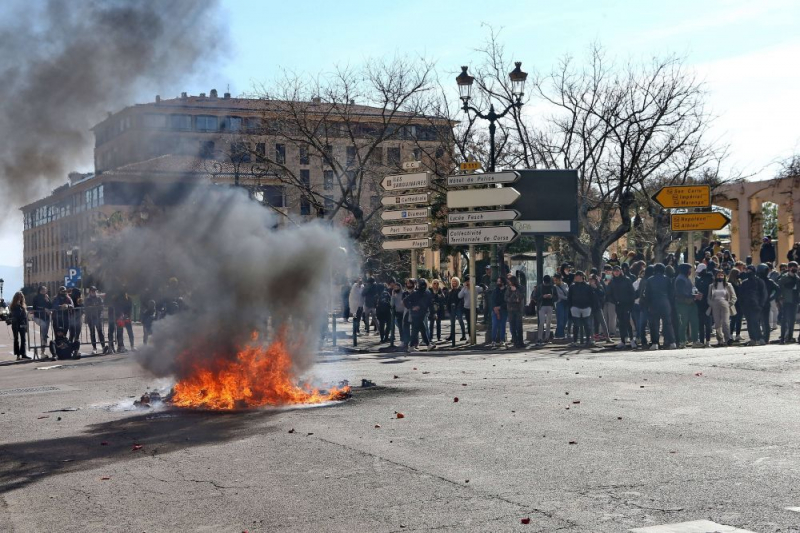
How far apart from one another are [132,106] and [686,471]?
10085 mm

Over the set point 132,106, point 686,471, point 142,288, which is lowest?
point 686,471

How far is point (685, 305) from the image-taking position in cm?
2014

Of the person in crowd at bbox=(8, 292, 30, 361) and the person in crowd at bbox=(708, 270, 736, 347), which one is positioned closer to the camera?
the person in crowd at bbox=(708, 270, 736, 347)

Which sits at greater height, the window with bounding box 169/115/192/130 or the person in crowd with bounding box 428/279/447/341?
the window with bounding box 169/115/192/130

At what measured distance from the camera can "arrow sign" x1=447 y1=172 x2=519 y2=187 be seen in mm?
22953

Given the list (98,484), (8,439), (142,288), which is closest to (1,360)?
(142,288)

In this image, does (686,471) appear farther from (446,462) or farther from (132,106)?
(132,106)

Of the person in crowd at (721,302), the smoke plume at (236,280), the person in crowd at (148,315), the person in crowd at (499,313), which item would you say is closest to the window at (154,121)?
the smoke plume at (236,280)

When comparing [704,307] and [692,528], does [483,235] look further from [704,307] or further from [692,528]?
[692,528]

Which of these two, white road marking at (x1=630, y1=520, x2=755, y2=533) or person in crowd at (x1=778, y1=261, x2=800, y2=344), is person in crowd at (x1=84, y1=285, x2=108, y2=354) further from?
white road marking at (x1=630, y1=520, x2=755, y2=533)

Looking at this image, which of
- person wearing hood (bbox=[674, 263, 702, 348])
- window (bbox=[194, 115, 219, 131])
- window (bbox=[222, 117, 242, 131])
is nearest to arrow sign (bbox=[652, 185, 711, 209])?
person wearing hood (bbox=[674, 263, 702, 348])

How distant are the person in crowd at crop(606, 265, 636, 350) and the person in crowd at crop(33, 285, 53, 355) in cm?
1413

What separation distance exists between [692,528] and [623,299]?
1526 cm

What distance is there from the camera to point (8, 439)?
388 inches
